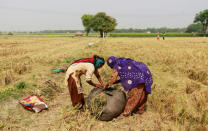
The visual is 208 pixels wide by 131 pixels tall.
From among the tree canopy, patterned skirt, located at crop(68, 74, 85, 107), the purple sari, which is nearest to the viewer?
the purple sari

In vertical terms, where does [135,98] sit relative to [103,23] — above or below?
below

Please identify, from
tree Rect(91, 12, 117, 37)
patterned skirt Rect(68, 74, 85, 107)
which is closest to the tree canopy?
tree Rect(91, 12, 117, 37)

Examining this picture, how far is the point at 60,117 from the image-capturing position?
3885 millimetres

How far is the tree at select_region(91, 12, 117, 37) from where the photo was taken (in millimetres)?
57656

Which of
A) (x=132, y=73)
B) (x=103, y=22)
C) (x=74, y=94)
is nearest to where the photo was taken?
(x=132, y=73)

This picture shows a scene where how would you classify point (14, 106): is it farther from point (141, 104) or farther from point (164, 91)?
point (164, 91)

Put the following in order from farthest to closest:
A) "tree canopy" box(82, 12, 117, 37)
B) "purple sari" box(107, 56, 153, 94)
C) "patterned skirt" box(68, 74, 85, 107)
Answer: "tree canopy" box(82, 12, 117, 37) → "patterned skirt" box(68, 74, 85, 107) → "purple sari" box(107, 56, 153, 94)

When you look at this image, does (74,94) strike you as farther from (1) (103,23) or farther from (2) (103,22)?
(2) (103,22)

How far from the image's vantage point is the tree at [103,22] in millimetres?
57656

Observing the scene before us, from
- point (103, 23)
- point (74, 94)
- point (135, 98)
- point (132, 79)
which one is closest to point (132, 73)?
point (132, 79)

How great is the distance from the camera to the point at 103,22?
57.8m

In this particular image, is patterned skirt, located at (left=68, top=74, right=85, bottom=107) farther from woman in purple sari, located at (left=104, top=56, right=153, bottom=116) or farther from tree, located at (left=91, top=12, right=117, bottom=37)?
tree, located at (left=91, top=12, right=117, bottom=37)

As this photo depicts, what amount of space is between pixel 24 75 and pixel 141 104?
5541 mm

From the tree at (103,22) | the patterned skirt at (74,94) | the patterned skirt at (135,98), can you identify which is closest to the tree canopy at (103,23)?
the tree at (103,22)
